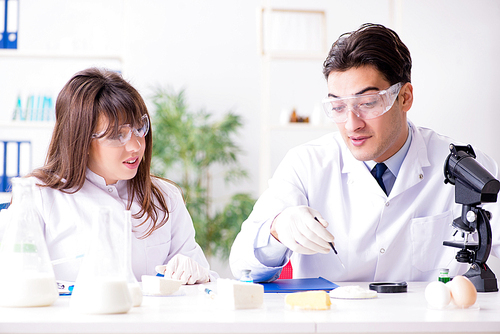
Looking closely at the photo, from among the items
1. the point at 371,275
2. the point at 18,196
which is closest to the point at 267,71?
the point at 371,275

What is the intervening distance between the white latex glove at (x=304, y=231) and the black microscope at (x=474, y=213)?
34 cm

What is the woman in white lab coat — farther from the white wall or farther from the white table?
the white wall

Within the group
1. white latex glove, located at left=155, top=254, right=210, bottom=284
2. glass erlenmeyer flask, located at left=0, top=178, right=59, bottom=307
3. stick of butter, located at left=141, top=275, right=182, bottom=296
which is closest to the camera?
glass erlenmeyer flask, located at left=0, top=178, right=59, bottom=307

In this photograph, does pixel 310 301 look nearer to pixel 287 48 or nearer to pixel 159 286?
pixel 159 286

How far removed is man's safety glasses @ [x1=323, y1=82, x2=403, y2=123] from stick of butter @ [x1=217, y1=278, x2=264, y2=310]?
2.68ft

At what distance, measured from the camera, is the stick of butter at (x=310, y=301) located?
100cm

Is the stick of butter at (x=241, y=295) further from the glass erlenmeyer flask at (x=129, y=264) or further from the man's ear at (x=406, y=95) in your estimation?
the man's ear at (x=406, y=95)

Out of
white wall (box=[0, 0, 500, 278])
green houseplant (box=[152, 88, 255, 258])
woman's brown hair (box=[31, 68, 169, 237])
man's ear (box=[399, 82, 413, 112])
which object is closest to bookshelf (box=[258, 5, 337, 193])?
white wall (box=[0, 0, 500, 278])

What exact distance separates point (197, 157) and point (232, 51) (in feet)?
3.33

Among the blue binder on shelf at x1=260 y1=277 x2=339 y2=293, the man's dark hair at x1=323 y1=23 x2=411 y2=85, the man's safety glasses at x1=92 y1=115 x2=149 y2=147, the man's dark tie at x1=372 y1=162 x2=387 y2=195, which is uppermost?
the man's dark hair at x1=323 y1=23 x2=411 y2=85

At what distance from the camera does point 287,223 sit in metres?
1.37

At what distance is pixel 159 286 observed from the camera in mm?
1173

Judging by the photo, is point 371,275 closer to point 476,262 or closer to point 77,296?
point 476,262

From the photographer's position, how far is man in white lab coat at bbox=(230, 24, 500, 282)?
168 cm
